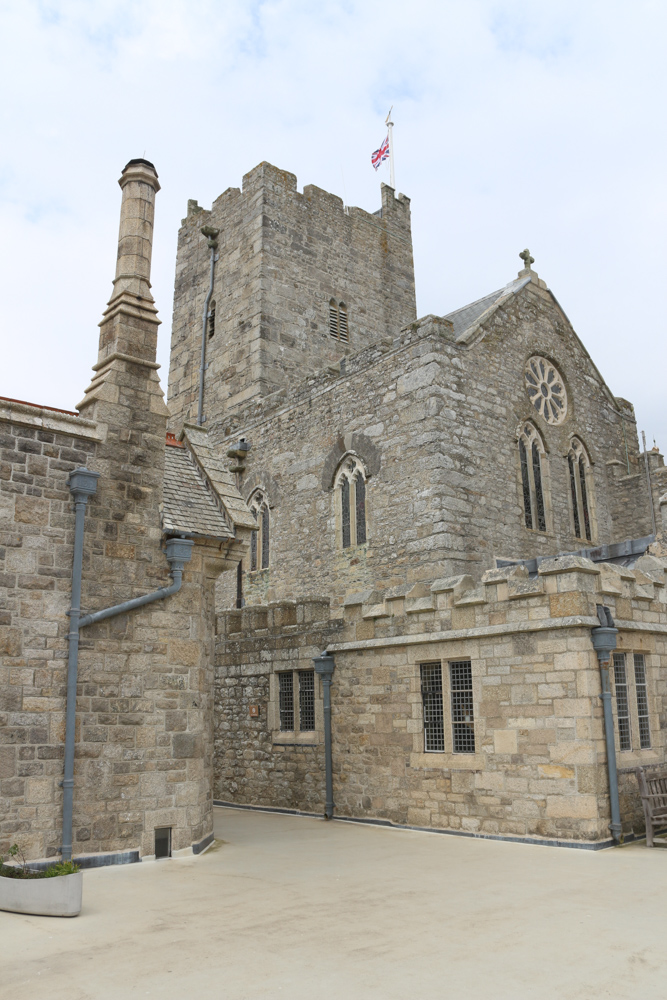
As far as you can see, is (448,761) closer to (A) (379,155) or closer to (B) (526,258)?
(B) (526,258)

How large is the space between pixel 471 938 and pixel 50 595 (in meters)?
5.41

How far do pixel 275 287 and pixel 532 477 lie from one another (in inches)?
413

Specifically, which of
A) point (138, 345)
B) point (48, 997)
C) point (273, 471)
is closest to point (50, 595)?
point (138, 345)

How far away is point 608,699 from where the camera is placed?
9.82 meters

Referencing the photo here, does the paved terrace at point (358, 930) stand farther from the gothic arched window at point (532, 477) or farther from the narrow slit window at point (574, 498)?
the narrow slit window at point (574, 498)

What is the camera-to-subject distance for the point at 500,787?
10.3 metres

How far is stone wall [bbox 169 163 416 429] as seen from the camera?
23453mm

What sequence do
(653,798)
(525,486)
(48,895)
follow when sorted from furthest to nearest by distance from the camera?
(525,486), (653,798), (48,895)

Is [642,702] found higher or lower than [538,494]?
lower

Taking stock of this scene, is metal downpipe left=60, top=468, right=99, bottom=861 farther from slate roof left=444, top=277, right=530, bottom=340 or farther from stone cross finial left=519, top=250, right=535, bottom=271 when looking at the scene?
stone cross finial left=519, top=250, right=535, bottom=271

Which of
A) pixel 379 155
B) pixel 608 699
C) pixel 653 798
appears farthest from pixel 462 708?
pixel 379 155

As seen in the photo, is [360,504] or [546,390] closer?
[360,504]

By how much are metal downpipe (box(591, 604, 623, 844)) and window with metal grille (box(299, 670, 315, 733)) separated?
5367 mm

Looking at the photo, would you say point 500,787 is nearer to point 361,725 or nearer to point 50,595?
point 361,725
